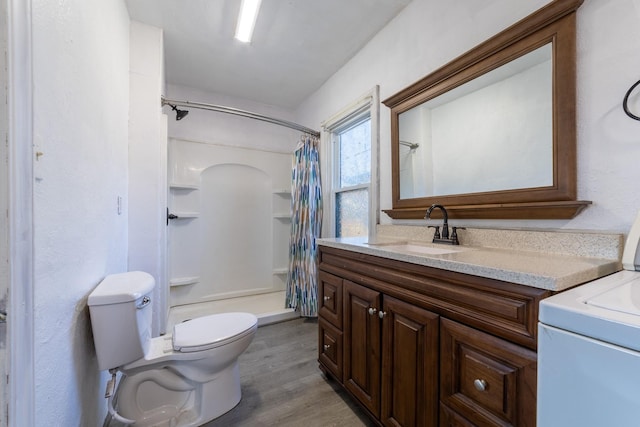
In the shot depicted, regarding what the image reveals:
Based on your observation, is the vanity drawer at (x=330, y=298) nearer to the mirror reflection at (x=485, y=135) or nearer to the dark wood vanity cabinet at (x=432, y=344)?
the dark wood vanity cabinet at (x=432, y=344)

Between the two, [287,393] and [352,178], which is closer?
[287,393]

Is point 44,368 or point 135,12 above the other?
point 135,12

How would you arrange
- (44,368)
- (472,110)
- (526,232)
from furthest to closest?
(472,110)
(526,232)
(44,368)

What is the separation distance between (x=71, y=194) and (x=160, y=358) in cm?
85

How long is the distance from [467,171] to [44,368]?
1848mm

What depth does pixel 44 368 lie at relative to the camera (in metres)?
0.70

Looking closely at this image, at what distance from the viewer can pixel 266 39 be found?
2029 mm

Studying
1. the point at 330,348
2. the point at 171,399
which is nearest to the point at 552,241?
the point at 330,348

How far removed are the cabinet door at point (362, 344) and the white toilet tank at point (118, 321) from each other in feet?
3.20

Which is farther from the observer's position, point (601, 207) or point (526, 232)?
point (526, 232)

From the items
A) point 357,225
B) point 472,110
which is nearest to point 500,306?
point 472,110

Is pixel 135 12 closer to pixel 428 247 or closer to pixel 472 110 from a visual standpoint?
pixel 472 110

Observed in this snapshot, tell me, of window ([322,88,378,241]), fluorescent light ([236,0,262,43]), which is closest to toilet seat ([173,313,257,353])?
window ([322,88,378,241])

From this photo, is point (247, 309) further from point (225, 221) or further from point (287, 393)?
point (287, 393)
